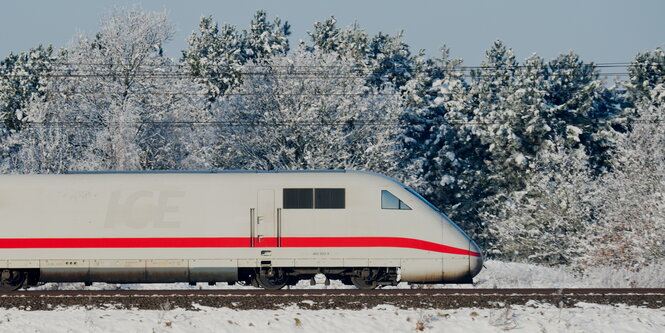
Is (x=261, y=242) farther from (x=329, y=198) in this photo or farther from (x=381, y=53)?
(x=381, y=53)

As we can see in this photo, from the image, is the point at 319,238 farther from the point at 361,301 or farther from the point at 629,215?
the point at 629,215

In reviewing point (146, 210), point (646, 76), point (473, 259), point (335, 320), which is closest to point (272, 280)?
point (146, 210)

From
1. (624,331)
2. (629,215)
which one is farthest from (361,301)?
(629,215)

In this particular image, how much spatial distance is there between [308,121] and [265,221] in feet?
69.8

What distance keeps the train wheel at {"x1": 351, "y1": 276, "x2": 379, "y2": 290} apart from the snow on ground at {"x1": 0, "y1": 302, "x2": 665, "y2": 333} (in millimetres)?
3316

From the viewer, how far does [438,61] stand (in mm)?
65688

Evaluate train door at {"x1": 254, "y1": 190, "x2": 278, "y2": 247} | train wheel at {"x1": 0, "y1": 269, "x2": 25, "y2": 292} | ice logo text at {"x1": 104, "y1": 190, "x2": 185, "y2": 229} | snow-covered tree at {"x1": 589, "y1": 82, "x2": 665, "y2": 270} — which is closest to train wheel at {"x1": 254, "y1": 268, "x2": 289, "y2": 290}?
train door at {"x1": 254, "y1": 190, "x2": 278, "y2": 247}

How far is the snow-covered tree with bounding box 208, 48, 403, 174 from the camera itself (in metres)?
40.9

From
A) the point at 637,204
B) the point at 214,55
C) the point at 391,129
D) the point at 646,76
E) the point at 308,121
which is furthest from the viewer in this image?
the point at 214,55

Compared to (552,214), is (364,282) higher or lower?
lower

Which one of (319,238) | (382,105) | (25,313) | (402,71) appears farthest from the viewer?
(402,71)

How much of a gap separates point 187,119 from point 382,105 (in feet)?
31.6

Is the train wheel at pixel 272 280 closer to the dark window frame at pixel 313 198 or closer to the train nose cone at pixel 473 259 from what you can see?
the dark window frame at pixel 313 198

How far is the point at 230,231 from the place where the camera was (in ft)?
64.5
